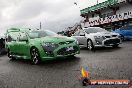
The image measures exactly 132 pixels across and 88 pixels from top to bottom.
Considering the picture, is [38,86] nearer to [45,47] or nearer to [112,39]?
[45,47]

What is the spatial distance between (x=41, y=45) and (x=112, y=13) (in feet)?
118

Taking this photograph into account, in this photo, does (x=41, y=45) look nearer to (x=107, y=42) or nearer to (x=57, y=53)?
(x=57, y=53)

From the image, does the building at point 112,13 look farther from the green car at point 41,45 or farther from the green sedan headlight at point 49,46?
the green sedan headlight at point 49,46

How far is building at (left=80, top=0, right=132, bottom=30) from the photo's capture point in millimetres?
38969

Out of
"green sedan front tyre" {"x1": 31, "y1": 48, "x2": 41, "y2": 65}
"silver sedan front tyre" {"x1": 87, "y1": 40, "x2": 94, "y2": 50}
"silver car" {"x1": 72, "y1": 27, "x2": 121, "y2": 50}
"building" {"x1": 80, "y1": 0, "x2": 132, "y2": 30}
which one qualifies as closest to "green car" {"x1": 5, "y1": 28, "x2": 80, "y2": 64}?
"green sedan front tyre" {"x1": 31, "y1": 48, "x2": 41, "y2": 65}

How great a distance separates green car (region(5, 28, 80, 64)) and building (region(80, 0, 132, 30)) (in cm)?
2736

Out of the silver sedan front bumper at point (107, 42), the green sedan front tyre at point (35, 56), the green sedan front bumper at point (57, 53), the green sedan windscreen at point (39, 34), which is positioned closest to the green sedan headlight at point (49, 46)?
the green sedan front bumper at point (57, 53)

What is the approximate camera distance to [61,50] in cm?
993

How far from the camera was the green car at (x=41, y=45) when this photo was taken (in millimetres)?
9883

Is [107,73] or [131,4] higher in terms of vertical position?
[131,4]

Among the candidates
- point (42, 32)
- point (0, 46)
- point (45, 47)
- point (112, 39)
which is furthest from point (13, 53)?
point (0, 46)

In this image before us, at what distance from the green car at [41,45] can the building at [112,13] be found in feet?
89.8

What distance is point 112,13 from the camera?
44.3 meters

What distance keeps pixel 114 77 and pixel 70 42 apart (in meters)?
4.31
